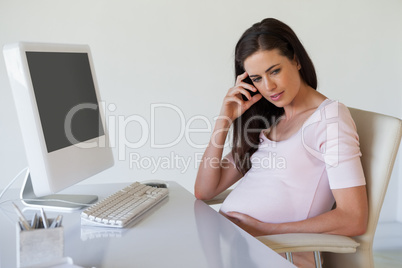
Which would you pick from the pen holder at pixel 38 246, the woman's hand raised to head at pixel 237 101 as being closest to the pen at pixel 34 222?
the pen holder at pixel 38 246

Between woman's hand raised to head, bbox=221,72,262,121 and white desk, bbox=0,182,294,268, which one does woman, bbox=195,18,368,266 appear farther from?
white desk, bbox=0,182,294,268

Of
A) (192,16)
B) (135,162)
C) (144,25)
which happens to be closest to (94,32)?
(144,25)

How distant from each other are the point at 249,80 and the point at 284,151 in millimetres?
412

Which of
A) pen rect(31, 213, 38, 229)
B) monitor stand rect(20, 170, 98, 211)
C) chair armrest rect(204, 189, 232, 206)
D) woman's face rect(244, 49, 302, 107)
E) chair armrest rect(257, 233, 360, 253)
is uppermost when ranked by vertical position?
woman's face rect(244, 49, 302, 107)

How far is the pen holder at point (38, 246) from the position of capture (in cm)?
100

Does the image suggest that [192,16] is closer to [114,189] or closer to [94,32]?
[94,32]

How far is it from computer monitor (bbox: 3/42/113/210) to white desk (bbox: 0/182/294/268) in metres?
0.13

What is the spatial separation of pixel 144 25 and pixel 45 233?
2445 mm

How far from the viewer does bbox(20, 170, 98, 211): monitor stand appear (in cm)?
166

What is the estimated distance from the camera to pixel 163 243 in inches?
50.4

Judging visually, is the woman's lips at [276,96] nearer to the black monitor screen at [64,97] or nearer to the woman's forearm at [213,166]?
the woman's forearm at [213,166]

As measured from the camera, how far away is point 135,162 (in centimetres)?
346

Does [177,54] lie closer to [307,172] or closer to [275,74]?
[275,74]

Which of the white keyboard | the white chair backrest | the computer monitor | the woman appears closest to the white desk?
the white keyboard
